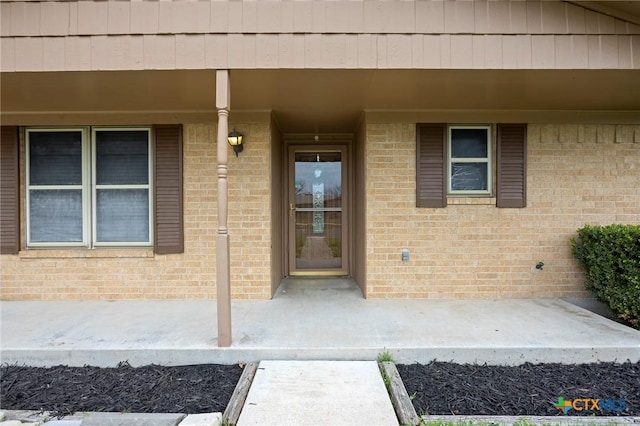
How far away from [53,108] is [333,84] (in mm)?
3600

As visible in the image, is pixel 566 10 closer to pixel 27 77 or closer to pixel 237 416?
pixel 237 416

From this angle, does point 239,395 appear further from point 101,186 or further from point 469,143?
point 469,143

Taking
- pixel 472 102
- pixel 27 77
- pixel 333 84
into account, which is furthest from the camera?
pixel 472 102

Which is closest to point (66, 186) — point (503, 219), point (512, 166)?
point (503, 219)

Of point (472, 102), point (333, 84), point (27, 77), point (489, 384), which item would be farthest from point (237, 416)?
point (472, 102)

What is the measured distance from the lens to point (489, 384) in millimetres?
2570

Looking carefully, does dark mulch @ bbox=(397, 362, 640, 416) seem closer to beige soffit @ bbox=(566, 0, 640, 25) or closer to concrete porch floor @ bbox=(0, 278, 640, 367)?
concrete porch floor @ bbox=(0, 278, 640, 367)

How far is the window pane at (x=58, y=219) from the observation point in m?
4.53

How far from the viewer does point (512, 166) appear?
14.5 feet

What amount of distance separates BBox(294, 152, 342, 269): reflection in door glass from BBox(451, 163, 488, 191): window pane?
187 centimetres

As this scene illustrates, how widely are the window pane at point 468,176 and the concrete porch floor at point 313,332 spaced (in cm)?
148

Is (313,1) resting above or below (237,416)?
above

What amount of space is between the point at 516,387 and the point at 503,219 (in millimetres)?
2441
